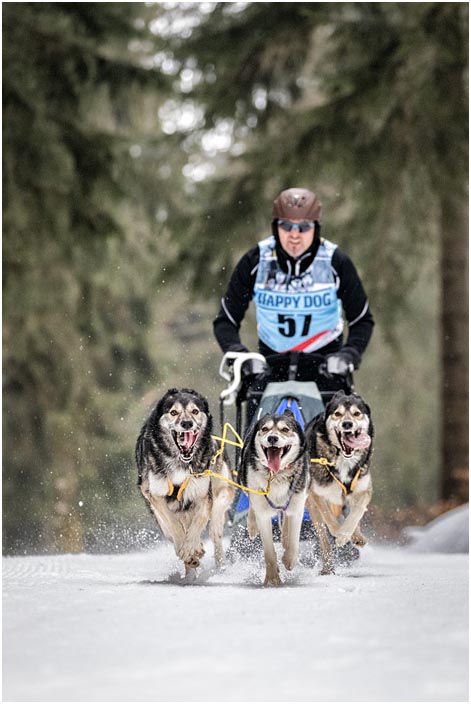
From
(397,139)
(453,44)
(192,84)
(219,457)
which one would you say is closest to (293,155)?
(397,139)

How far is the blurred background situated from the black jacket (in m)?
0.78

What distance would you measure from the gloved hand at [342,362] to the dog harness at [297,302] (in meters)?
0.18

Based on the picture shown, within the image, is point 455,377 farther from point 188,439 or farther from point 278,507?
point 188,439

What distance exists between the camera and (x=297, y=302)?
4.62m

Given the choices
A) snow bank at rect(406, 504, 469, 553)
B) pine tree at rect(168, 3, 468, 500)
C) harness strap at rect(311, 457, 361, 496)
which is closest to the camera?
harness strap at rect(311, 457, 361, 496)

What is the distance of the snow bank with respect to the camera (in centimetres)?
837

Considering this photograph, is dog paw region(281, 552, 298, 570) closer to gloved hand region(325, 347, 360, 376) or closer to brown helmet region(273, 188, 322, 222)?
gloved hand region(325, 347, 360, 376)

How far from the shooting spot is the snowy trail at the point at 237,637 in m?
3.12

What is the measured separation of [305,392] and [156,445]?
0.78 metres

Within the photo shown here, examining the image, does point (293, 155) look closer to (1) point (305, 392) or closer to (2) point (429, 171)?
(2) point (429, 171)

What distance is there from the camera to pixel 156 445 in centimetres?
418

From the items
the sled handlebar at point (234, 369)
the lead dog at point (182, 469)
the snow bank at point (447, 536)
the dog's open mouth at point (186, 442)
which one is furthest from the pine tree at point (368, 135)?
the dog's open mouth at point (186, 442)

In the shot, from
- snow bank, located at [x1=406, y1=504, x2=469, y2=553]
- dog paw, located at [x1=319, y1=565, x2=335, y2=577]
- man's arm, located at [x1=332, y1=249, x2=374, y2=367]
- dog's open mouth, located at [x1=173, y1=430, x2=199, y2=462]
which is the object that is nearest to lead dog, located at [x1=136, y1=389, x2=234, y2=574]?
dog's open mouth, located at [x1=173, y1=430, x2=199, y2=462]

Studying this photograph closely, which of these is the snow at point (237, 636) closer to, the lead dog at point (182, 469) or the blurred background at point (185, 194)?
the lead dog at point (182, 469)
